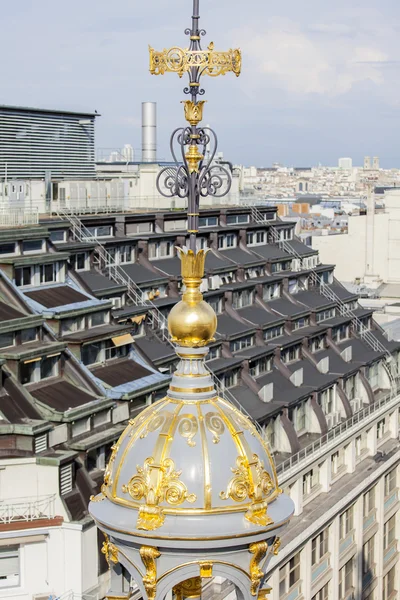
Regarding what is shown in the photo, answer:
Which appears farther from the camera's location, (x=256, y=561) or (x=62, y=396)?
(x=62, y=396)

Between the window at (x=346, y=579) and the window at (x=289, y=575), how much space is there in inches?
351

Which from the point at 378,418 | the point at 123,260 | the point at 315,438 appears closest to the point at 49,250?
the point at 123,260

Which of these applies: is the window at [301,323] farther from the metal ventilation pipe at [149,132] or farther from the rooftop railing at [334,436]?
the metal ventilation pipe at [149,132]

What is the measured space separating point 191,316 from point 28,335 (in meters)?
40.2

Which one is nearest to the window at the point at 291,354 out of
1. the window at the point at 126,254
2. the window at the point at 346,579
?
the window at the point at 126,254

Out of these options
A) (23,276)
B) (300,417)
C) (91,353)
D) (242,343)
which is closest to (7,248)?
(23,276)

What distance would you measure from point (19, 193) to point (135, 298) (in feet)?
32.2

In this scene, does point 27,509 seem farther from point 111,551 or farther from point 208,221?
point 208,221

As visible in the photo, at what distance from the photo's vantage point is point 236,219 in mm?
95938

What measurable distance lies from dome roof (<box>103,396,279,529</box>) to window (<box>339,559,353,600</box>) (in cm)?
6743

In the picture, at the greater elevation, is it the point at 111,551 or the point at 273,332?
the point at 111,551

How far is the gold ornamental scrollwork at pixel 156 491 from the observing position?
16656 millimetres

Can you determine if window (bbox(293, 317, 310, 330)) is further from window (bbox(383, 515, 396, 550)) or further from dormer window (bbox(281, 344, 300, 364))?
window (bbox(383, 515, 396, 550))

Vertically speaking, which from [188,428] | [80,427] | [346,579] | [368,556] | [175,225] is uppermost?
[188,428]
